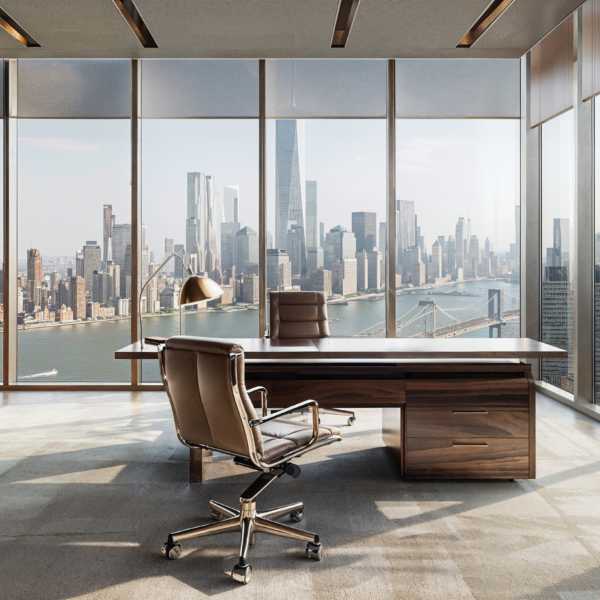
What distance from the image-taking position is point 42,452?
3742 millimetres

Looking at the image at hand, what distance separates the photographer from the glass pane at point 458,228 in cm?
564

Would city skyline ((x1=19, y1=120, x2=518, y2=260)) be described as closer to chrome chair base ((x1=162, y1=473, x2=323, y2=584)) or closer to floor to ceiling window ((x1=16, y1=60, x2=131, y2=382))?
floor to ceiling window ((x1=16, y1=60, x2=131, y2=382))

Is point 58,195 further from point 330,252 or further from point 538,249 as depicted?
point 538,249

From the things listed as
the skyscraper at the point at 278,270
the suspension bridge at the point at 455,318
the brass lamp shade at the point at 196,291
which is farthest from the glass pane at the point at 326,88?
the brass lamp shade at the point at 196,291

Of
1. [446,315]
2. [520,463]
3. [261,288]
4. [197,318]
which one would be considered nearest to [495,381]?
[520,463]

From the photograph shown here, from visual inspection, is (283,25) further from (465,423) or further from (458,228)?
(465,423)

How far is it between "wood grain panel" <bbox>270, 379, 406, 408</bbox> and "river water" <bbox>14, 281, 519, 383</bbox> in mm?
2507

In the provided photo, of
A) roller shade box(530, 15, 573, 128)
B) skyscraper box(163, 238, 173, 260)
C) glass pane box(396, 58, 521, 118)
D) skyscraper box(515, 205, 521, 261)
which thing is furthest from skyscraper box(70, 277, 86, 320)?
roller shade box(530, 15, 573, 128)

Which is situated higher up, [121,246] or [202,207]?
[202,207]

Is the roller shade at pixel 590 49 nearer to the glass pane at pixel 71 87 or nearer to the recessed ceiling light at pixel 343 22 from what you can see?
the recessed ceiling light at pixel 343 22

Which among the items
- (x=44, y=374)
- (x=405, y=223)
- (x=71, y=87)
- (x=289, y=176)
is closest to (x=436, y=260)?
(x=405, y=223)

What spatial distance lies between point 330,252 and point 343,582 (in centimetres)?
393

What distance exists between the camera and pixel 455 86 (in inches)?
219

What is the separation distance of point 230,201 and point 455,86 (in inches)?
104
